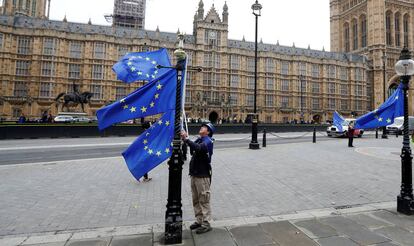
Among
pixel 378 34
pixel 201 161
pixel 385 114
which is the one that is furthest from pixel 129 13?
pixel 378 34

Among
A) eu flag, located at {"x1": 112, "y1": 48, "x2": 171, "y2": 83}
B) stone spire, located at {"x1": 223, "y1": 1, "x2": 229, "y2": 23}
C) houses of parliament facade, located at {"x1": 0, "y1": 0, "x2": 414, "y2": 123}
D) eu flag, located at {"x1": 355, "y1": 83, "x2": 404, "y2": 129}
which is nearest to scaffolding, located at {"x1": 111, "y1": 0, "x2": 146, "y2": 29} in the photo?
houses of parliament facade, located at {"x1": 0, "y1": 0, "x2": 414, "y2": 123}

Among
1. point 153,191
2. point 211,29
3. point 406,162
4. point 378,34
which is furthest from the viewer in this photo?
point 378,34

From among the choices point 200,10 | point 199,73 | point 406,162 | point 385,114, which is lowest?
point 406,162

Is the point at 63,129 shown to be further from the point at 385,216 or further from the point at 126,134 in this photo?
the point at 385,216

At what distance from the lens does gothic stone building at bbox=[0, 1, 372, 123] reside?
44.8 metres

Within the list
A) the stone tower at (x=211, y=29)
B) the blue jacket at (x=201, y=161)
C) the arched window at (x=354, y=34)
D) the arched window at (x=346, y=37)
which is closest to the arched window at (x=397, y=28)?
the arched window at (x=354, y=34)

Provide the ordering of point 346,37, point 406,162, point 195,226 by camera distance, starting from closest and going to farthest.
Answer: point 195,226, point 406,162, point 346,37

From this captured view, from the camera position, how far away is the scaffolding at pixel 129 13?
5878 centimetres

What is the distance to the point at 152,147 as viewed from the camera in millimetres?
5102

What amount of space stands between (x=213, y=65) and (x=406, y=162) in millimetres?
49597

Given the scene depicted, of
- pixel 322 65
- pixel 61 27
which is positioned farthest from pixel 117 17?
pixel 322 65

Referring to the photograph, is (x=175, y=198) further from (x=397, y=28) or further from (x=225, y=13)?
(x=397, y=28)

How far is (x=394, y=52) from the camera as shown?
69250 mm

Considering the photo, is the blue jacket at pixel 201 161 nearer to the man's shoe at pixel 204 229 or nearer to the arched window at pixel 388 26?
the man's shoe at pixel 204 229
